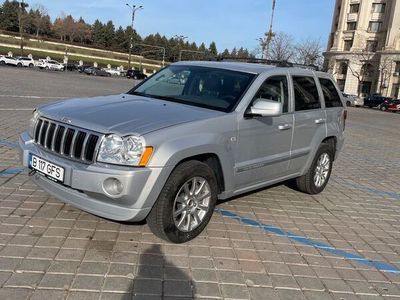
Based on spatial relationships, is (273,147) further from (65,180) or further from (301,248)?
(65,180)

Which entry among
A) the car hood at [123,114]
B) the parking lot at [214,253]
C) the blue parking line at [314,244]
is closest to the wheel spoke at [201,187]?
the parking lot at [214,253]

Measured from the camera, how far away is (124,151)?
3.95 meters

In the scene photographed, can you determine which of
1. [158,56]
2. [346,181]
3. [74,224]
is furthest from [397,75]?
[74,224]

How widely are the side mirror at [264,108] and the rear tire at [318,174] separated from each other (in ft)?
6.37

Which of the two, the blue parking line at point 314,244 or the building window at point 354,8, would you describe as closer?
the blue parking line at point 314,244

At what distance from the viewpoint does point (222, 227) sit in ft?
16.5

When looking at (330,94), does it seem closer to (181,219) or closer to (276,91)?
(276,91)

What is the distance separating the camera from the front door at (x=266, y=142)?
4926 millimetres

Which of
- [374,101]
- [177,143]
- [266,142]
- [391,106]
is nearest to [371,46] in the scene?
[374,101]

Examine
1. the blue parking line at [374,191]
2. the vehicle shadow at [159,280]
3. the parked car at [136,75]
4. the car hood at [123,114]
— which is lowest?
the parked car at [136,75]

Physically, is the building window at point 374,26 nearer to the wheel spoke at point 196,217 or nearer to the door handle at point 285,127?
the door handle at point 285,127

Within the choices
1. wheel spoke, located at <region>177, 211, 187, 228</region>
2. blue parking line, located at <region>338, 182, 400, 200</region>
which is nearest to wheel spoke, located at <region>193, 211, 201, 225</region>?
wheel spoke, located at <region>177, 211, 187, 228</region>

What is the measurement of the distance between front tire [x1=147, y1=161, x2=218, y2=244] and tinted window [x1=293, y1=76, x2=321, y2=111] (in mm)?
1996

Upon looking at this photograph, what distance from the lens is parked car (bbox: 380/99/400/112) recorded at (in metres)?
47.3
